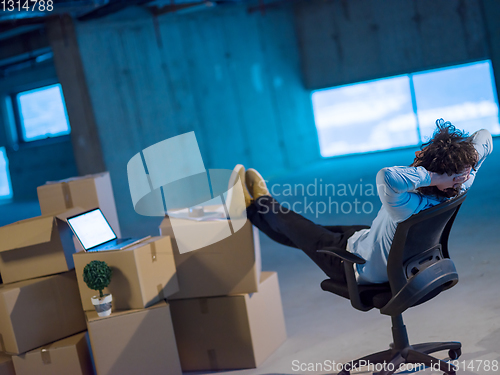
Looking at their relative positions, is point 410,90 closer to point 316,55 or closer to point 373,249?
point 316,55

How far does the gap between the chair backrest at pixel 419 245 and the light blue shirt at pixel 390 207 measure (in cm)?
4

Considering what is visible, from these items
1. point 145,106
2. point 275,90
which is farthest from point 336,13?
point 145,106

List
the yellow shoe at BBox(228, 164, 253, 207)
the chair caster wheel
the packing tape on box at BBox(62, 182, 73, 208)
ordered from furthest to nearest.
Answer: the packing tape on box at BBox(62, 182, 73, 208) → the yellow shoe at BBox(228, 164, 253, 207) → the chair caster wheel

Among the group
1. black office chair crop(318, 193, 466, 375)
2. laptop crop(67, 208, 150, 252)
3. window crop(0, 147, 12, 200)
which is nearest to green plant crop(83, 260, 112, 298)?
laptop crop(67, 208, 150, 252)

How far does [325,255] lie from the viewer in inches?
76.3

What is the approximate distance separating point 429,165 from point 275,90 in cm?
803

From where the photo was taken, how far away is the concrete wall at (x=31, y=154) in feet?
31.4

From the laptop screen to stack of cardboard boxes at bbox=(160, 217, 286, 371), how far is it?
290mm

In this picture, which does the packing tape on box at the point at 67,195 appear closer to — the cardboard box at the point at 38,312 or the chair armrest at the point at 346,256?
the cardboard box at the point at 38,312

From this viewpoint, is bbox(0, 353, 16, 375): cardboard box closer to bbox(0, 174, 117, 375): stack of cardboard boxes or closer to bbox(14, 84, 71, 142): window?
bbox(0, 174, 117, 375): stack of cardboard boxes

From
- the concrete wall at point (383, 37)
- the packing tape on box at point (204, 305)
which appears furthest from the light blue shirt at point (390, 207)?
the concrete wall at point (383, 37)

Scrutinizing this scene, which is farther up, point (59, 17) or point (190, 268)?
point (59, 17)

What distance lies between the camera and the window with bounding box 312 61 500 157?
879 centimetres

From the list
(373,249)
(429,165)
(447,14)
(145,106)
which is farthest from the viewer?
(447,14)
